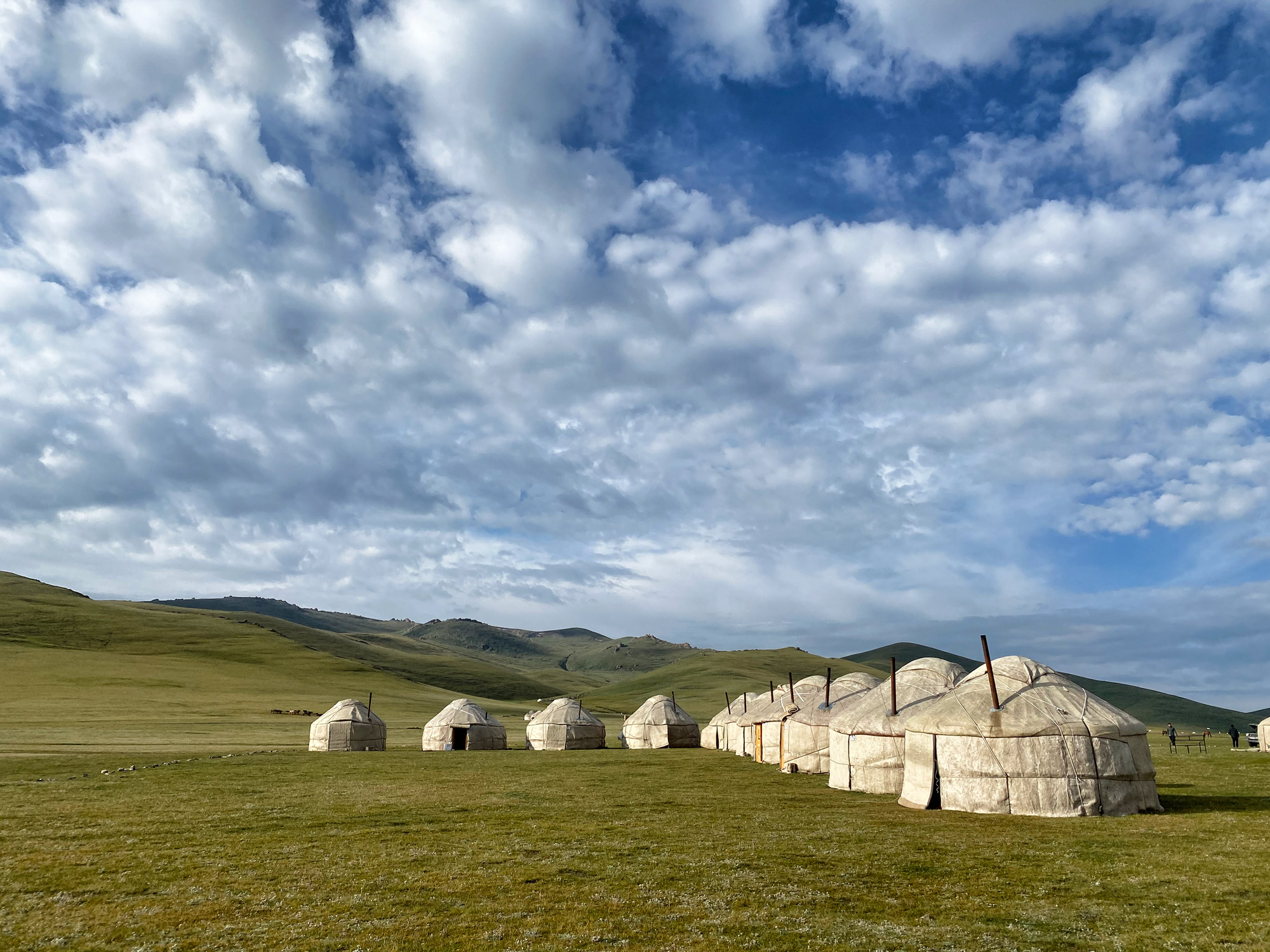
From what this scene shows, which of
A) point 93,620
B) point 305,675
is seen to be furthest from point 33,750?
point 93,620

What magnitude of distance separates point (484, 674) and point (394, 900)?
6203 inches

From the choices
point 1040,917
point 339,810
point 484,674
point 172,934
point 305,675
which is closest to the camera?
point 172,934

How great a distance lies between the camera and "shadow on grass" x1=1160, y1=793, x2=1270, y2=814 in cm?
1805

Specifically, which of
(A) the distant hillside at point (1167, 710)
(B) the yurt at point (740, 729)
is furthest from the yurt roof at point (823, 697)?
(A) the distant hillside at point (1167, 710)

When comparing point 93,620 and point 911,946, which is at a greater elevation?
point 93,620

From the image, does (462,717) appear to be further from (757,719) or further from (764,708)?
(757,719)

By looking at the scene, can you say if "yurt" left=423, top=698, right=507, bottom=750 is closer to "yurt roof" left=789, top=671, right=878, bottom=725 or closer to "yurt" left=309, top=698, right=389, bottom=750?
"yurt" left=309, top=698, right=389, bottom=750

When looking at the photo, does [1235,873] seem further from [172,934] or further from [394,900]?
[172,934]

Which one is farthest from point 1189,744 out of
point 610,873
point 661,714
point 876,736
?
point 610,873

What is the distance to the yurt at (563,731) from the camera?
4491 centimetres

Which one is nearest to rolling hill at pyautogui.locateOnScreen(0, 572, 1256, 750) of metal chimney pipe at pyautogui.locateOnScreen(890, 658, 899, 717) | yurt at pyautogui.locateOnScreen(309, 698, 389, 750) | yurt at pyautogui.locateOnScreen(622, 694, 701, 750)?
metal chimney pipe at pyautogui.locateOnScreen(890, 658, 899, 717)

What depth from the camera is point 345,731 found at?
40656 mm

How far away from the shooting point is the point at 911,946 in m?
8.45

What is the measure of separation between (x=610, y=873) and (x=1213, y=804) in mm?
16473
